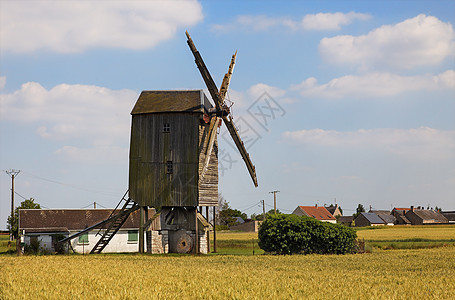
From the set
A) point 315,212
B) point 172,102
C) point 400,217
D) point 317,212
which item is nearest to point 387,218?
point 400,217

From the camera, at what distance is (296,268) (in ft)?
88.8

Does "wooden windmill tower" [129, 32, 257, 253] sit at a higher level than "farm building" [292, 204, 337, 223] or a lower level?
higher

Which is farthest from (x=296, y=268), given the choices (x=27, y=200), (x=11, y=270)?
(x=27, y=200)

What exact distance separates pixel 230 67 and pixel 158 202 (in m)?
12.5

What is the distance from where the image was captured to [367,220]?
145 m

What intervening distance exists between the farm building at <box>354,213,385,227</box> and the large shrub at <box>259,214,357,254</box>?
4270 inches

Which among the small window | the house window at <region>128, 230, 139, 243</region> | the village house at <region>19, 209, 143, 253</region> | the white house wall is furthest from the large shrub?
the village house at <region>19, 209, 143, 253</region>

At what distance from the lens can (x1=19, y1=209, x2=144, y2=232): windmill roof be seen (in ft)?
160

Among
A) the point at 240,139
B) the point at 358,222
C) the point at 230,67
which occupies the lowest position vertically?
the point at 358,222

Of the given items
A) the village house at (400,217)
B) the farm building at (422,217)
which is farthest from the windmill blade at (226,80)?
the village house at (400,217)

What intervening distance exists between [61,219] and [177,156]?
52.3 feet

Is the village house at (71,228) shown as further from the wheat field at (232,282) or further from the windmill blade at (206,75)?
the wheat field at (232,282)

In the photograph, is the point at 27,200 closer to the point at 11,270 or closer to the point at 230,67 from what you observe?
the point at 230,67

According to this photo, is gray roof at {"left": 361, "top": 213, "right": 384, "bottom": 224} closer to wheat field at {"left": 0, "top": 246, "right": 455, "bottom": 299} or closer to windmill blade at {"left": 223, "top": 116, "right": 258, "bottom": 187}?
windmill blade at {"left": 223, "top": 116, "right": 258, "bottom": 187}
